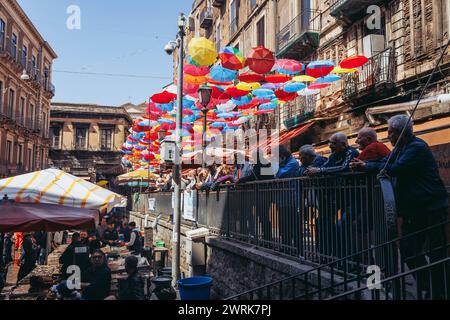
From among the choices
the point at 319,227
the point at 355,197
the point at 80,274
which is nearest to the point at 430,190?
the point at 355,197

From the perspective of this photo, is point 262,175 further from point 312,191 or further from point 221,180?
point 312,191

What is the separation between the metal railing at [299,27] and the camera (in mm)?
17047

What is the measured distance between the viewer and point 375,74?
1284 centimetres

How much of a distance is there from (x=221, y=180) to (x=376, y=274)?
5.51 metres

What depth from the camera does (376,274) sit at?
417 cm

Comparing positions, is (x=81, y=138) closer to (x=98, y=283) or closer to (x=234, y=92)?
(x=234, y=92)

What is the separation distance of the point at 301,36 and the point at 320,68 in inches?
257

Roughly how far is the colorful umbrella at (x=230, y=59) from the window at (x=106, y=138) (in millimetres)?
42551

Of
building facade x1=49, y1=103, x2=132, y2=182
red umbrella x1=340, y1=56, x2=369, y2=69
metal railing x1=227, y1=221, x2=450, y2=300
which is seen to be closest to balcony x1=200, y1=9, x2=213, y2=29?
building facade x1=49, y1=103, x2=132, y2=182

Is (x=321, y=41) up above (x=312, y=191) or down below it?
above

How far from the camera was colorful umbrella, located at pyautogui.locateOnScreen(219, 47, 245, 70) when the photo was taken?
10.3 m

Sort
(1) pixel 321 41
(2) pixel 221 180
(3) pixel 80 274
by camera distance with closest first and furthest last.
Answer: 1. (3) pixel 80 274
2. (2) pixel 221 180
3. (1) pixel 321 41

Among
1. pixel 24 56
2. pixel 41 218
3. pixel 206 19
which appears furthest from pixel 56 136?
pixel 41 218

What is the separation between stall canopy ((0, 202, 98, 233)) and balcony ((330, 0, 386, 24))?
11481 mm
